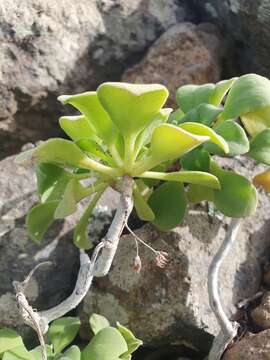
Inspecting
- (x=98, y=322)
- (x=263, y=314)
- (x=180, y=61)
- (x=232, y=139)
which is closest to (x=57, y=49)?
(x=180, y=61)

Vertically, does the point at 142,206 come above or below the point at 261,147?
below

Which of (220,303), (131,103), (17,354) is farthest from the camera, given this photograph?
(220,303)

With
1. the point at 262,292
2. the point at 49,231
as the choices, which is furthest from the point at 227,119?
the point at 49,231

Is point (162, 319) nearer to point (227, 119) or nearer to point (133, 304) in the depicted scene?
point (133, 304)

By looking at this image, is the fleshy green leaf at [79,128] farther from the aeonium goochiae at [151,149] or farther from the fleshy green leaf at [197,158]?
the fleshy green leaf at [197,158]

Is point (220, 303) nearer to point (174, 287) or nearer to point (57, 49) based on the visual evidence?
point (174, 287)

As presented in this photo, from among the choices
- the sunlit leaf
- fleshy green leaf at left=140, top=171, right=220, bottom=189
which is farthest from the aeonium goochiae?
the sunlit leaf
